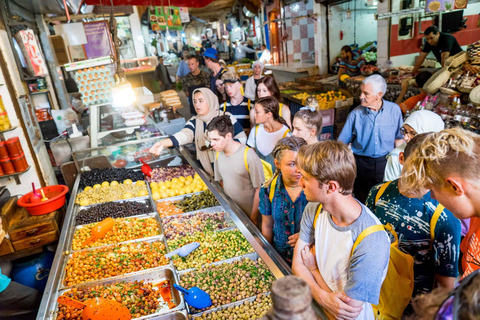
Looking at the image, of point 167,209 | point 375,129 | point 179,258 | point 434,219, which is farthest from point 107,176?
point 434,219

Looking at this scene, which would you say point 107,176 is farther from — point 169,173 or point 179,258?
point 179,258

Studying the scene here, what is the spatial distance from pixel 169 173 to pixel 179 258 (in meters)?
1.91

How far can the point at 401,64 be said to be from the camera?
24.0 ft

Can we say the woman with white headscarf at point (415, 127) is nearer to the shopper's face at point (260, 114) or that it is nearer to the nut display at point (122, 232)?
the shopper's face at point (260, 114)

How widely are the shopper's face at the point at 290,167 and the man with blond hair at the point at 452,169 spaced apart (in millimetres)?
982

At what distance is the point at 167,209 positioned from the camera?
3502 mm

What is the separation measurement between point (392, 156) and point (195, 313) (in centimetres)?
210

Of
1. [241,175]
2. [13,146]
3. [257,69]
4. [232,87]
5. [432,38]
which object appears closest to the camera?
[241,175]

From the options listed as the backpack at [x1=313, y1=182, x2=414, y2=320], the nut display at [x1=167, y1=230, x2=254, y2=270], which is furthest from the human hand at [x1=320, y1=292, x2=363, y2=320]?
the nut display at [x1=167, y1=230, x2=254, y2=270]

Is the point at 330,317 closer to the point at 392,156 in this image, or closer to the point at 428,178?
the point at 428,178

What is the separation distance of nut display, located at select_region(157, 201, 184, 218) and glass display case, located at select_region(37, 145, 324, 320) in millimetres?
13

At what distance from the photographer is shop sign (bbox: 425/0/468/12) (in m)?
4.89

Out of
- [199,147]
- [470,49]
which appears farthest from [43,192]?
[470,49]

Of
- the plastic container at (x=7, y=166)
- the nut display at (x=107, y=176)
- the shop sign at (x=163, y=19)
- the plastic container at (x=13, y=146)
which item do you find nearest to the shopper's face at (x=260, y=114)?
the nut display at (x=107, y=176)
